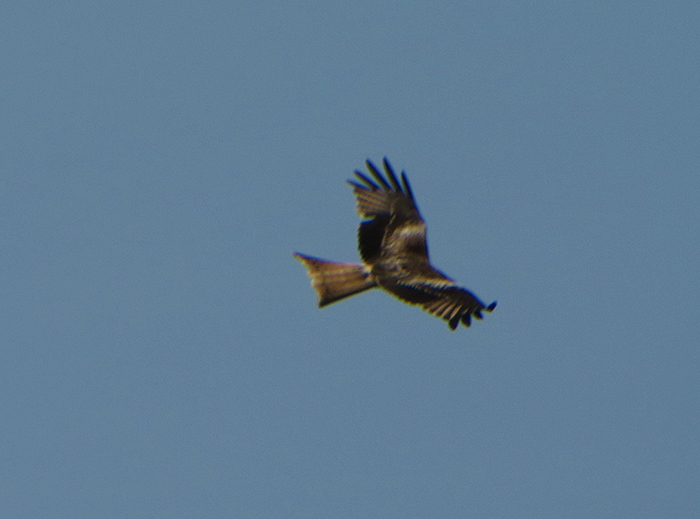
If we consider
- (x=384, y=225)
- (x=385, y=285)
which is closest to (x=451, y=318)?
(x=385, y=285)

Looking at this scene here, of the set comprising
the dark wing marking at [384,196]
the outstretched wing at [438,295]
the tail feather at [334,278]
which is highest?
the dark wing marking at [384,196]

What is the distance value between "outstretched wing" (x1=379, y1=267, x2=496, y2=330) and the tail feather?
45 centimetres

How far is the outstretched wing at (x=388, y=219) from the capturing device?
71.3 ft

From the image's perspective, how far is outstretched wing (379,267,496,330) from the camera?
19.0 meters

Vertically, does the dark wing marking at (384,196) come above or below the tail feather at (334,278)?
above

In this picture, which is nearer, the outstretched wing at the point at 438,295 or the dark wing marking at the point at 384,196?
the outstretched wing at the point at 438,295

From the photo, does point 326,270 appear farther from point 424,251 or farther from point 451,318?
point 451,318

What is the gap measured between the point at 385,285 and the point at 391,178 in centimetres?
221

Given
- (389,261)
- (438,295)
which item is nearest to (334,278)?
(389,261)

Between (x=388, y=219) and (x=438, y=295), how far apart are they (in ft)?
9.14

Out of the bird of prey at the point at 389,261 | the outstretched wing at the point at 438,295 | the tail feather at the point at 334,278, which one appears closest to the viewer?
the outstretched wing at the point at 438,295

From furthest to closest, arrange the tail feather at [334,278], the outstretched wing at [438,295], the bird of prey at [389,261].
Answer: the tail feather at [334,278] < the bird of prey at [389,261] < the outstretched wing at [438,295]

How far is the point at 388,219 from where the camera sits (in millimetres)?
22047

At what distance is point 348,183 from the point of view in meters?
22.3
